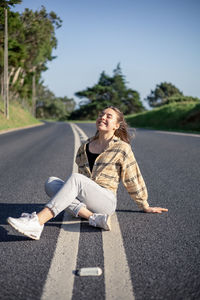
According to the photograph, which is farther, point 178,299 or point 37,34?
point 37,34

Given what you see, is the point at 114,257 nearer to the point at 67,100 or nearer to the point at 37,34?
the point at 37,34

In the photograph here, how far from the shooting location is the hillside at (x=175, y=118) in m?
36.2

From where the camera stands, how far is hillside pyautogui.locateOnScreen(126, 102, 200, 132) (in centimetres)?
3624

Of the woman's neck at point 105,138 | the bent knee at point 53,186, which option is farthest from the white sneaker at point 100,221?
the woman's neck at point 105,138

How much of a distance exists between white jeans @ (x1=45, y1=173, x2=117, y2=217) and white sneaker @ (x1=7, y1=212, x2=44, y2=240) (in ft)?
0.70

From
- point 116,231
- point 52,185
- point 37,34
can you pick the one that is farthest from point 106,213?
point 37,34

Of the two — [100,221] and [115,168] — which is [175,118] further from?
[100,221]

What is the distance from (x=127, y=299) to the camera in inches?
87.8

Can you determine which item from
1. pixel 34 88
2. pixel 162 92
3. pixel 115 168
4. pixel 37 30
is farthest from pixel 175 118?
pixel 162 92

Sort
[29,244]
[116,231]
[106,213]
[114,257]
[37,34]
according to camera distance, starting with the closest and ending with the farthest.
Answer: [114,257]
[29,244]
[116,231]
[106,213]
[37,34]

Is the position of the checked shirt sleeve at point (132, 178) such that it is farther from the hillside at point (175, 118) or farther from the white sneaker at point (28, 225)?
the hillside at point (175, 118)

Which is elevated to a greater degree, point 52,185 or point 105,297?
point 52,185

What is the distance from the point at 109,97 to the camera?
88.6 m

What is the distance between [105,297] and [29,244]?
4.00 ft
